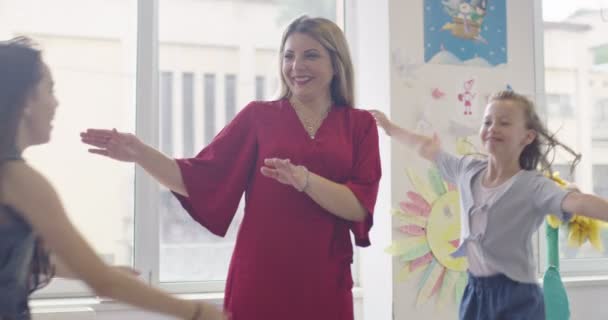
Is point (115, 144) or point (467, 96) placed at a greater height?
point (467, 96)

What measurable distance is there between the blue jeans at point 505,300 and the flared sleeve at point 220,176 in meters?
0.74

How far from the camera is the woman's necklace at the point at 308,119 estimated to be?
167 centimetres

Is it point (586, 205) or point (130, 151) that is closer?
point (130, 151)

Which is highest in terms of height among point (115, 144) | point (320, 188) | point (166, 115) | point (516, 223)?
point (166, 115)

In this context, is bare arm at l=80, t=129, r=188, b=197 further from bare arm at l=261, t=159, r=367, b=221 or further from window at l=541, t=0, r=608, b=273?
window at l=541, t=0, r=608, b=273

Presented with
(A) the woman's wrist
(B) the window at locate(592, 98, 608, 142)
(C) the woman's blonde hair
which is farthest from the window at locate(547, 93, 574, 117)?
(A) the woman's wrist

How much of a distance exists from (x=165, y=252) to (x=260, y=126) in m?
1.22

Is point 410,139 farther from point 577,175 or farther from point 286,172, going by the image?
point 577,175

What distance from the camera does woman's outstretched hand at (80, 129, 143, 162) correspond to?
5.13ft

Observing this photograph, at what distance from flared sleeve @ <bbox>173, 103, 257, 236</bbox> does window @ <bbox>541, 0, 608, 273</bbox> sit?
6.79 feet

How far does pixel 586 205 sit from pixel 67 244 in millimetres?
1288

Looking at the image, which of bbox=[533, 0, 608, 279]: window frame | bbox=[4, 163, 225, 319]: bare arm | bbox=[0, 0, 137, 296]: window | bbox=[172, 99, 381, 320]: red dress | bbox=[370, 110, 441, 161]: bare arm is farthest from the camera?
bbox=[533, 0, 608, 279]: window frame

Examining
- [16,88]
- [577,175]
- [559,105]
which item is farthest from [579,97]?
[16,88]

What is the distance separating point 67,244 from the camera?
3.59 feet
